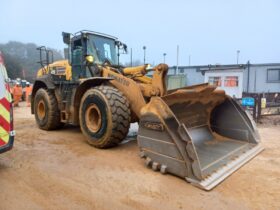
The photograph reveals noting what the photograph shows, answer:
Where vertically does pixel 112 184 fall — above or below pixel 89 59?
below

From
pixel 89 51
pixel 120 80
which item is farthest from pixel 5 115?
pixel 89 51

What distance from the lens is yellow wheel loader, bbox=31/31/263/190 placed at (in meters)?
3.11

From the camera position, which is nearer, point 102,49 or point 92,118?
point 92,118

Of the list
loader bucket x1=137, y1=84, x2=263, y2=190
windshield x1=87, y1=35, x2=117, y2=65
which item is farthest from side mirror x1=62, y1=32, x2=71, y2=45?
loader bucket x1=137, y1=84, x2=263, y2=190

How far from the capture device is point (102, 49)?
5430 millimetres

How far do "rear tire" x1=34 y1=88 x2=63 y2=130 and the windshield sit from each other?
5.82 ft

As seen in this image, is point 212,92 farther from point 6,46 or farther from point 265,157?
point 6,46

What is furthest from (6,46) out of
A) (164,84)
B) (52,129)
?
(164,84)

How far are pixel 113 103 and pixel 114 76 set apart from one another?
2.24 feet

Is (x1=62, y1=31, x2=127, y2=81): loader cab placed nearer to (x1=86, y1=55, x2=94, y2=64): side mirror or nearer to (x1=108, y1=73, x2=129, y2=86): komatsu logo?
(x1=86, y1=55, x2=94, y2=64): side mirror

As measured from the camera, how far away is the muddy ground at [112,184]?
2543mm

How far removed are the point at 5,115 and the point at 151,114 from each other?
211 centimetres

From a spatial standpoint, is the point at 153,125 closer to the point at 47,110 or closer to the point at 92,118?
the point at 92,118

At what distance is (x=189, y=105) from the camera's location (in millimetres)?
4223
